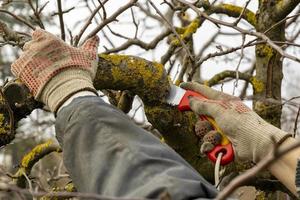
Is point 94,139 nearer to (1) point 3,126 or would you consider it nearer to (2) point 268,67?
(1) point 3,126

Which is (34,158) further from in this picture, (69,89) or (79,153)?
(79,153)

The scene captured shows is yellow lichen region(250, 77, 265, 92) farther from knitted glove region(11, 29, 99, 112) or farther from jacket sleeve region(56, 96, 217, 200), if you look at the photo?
jacket sleeve region(56, 96, 217, 200)

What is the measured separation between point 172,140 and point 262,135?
71 cm

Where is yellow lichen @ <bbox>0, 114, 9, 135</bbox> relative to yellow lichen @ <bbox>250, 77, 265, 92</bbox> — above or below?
below

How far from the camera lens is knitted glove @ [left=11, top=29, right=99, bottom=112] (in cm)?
188

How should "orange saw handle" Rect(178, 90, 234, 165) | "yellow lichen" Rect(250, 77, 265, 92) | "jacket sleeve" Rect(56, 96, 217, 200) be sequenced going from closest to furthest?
"jacket sleeve" Rect(56, 96, 217, 200), "orange saw handle" Rect(178, 90, 234, 165), "yellow lichen" Rect(250, 77, 265, 92)

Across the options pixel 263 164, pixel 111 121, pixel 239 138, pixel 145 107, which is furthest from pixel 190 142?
pixel 263 164

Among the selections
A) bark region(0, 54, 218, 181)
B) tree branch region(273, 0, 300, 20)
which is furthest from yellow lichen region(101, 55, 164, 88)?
tree branch region(273, 0, 300, 20)

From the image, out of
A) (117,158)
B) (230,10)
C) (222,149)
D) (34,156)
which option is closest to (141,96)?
(222,149)

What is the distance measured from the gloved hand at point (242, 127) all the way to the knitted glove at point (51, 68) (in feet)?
1.66

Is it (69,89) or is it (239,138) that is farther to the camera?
(239,138)

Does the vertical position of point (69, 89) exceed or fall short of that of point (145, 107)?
it exceeds it

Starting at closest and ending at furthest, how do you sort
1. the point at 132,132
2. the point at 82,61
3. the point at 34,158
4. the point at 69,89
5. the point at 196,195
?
the point at 196,195 < the point at 132,132 < the point at 69,89 < the point at 82,61 < the point at 34,158

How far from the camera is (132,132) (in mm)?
1559
